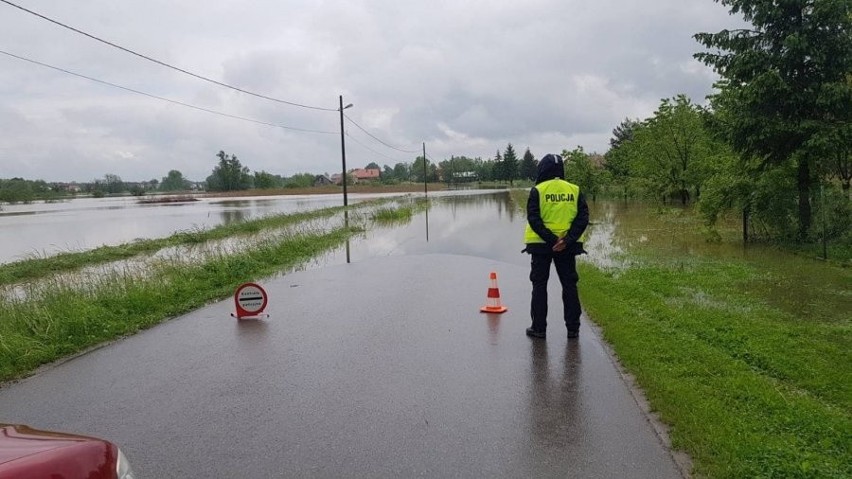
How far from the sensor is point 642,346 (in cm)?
607

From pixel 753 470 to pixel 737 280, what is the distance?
24.4 ft

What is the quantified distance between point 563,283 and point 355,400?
9.77ft

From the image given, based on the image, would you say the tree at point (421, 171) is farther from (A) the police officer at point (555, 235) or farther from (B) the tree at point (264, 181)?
(A) the police officer at point (555, 235)

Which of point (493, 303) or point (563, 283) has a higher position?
point (563, 283)

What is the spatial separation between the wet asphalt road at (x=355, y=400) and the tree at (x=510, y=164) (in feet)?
381

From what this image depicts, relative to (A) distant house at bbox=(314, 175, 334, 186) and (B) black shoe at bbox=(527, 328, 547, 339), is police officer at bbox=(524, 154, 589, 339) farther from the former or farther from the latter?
(A) distant house at bbox=(314, 175, 334, 186)

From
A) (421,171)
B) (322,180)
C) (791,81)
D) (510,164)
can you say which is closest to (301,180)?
(322,180)

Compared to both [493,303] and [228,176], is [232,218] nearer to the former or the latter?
[493,303]

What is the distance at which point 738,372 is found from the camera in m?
5.09

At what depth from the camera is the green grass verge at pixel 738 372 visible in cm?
359

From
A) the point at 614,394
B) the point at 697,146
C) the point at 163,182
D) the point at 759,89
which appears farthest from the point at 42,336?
the point at 163,182

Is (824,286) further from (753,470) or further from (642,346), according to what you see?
(753,470)

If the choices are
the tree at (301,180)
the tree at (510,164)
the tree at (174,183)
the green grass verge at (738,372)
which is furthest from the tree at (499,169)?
the green grass verge at (738,372)

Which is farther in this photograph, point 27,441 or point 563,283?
point 563,283
